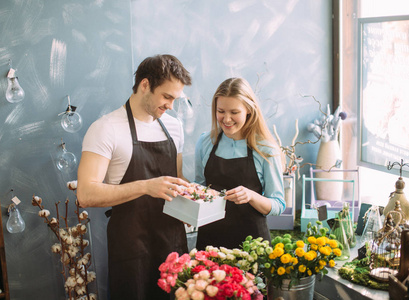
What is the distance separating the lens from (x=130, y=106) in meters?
2.29

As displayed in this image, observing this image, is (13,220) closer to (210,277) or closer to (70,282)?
(70,282)

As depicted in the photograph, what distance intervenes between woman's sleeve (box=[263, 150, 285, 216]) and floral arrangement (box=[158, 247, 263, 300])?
61 centimetres

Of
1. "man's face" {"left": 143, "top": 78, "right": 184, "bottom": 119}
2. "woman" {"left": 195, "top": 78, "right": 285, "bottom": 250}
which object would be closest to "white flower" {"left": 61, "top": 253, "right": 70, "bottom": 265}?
"woman" {"left": 195, "top": 78, "right": 285, "bottom": 250}

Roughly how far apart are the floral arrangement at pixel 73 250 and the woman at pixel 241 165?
81 cm

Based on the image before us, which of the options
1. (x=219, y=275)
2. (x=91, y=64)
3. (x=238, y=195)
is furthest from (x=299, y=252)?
(x=91, y=64)

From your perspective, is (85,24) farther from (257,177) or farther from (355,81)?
(355,81)

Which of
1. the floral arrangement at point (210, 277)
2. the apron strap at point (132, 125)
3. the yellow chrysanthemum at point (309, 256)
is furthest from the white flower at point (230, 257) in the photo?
the apron strap at point (132, 125)

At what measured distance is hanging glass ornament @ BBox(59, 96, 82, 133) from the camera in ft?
8.61

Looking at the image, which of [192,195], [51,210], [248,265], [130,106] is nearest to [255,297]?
[248,265]

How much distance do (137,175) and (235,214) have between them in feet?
1.87

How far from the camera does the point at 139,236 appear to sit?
2283 millimetres

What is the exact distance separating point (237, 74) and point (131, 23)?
89 cm

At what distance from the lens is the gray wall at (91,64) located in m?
2.62

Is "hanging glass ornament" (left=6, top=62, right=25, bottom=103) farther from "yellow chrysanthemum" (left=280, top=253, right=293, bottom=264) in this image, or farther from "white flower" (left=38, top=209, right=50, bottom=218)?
"yellow chrysanthemum" (left=280, top=253, right=293, bottom=264)
